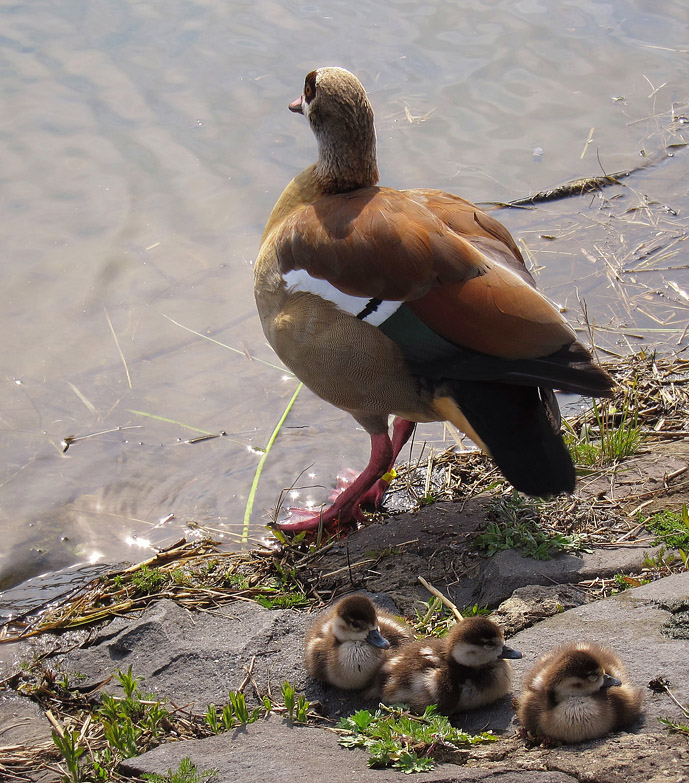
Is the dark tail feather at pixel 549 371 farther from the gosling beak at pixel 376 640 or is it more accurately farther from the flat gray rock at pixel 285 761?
the flat gray rock at pixel 285 761

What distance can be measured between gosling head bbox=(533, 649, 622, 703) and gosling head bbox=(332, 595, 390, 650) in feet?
2.11

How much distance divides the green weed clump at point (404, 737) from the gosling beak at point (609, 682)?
0.39 meters

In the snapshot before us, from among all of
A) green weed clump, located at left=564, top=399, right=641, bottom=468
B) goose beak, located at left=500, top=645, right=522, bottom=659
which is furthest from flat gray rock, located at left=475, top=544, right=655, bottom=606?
green weed clump, located at left=564, top=399, right=641, bottom=468

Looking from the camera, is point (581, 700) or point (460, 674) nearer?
point (581, 700)

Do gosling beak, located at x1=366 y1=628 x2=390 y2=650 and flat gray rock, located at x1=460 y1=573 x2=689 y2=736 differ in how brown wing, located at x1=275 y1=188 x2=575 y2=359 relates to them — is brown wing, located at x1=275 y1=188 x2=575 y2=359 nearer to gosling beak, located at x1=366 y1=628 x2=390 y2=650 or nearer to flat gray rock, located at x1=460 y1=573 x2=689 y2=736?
flat gray rock, located at x1=460 y1=573 x2=689 y2=736

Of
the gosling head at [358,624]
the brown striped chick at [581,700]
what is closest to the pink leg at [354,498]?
the gosling head at [358,624]

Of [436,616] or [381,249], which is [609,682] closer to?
[436,616]

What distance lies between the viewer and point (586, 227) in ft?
23.9

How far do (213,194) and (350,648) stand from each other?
204 inches

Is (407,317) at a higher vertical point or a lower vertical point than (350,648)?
higher

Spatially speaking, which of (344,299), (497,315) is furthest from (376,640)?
(344,299)

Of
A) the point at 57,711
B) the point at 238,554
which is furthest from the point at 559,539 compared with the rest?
the point at 57,711

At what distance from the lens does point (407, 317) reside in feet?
13.0

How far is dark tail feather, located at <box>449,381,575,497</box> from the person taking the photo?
3.79 meters
